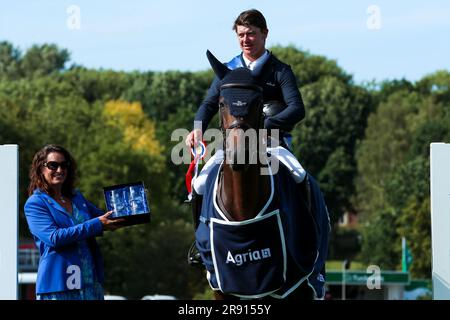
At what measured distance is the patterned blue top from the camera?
12.3 m

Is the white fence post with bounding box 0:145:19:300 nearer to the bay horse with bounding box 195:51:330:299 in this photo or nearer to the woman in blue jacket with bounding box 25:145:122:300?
the woman in blue jacket with bounding box 25:145:122:300

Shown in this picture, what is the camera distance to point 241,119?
11.2 meters

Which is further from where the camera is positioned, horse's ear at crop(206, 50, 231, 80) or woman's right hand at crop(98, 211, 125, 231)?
woman's right hand at crop(98, 211, 125, 231)

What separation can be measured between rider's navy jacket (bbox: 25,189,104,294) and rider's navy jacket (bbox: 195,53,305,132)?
1.53 metres

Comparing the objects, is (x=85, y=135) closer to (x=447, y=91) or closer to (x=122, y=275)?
(x=122, y=275)

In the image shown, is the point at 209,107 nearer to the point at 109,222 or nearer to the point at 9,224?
the point at 109,222

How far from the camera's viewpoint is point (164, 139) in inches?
4456

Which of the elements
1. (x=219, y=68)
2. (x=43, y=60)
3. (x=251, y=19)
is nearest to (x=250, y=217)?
(x=219, y=68)

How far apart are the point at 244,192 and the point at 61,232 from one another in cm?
189

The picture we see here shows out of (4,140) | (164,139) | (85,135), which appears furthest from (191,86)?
(4,140)

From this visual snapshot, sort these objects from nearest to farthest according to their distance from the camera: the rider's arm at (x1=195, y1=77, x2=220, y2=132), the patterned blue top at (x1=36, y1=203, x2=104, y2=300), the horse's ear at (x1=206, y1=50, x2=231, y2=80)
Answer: the horse's ear at (x1=206, y1=50, x2=231, y2=80)
the patterned blue top at (x1=36, y1=203, x2=104, y2=300)
the rider's arm at (x1=195, y1=77, x2=220, y2=132)

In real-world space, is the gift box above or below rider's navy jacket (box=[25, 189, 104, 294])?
above

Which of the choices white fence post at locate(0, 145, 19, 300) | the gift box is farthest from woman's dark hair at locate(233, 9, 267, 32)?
white fence post at locate(0, 145, 19, 300)
